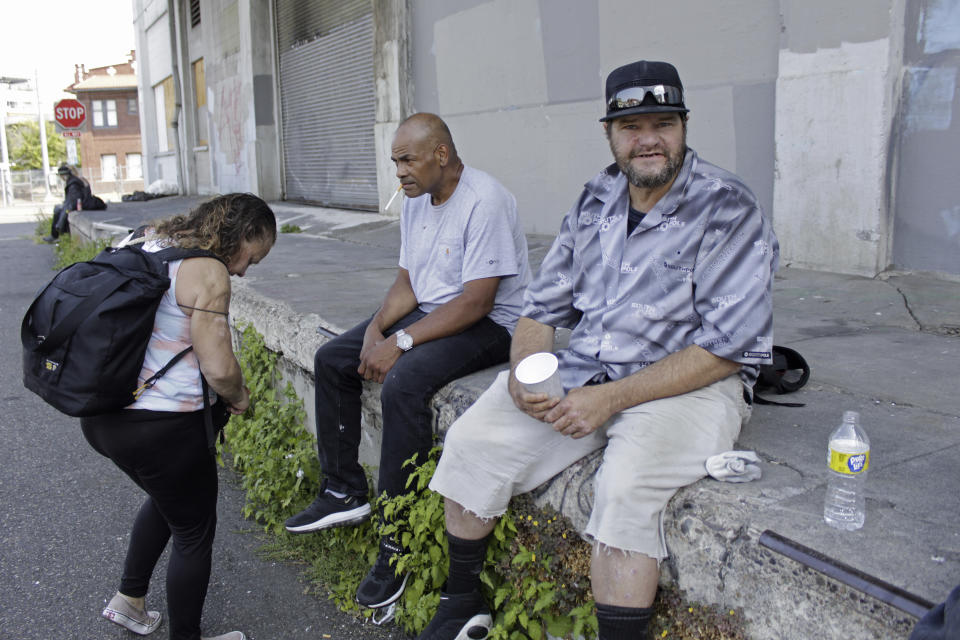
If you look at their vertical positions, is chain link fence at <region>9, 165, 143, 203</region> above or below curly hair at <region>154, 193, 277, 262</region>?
above

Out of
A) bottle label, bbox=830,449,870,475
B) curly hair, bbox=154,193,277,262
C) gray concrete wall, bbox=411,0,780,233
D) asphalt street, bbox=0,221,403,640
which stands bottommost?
asphalt street, bbox=0,221,403,640

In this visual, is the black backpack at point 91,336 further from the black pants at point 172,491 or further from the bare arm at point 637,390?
→ the bare arm at point 637,390

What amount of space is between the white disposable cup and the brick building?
51982 millimetres

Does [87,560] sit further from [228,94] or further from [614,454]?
[228,94]

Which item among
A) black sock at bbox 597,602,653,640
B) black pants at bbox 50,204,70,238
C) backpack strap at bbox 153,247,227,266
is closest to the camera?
black sock at bbox 597,602,653,640

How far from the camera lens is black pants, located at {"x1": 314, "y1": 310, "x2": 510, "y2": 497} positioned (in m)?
2.92

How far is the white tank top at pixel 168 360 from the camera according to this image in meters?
2.59

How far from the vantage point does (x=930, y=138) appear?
4574 mm

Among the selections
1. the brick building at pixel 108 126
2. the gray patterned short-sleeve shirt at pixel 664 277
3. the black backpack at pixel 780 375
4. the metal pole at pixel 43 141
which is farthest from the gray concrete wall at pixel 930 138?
the brick building at pixel 108 126

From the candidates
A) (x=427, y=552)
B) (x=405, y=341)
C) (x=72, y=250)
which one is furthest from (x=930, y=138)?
(x=72, y=250)

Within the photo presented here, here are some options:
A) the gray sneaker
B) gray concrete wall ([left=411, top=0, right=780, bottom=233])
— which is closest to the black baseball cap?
the gray sneaker

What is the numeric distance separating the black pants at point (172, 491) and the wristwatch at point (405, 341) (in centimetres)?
78

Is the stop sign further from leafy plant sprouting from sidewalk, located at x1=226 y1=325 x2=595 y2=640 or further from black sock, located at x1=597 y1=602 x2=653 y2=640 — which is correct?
black sock, located at x1=597 y1=602 x2=653 y2=640

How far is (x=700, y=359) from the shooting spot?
2258mm
